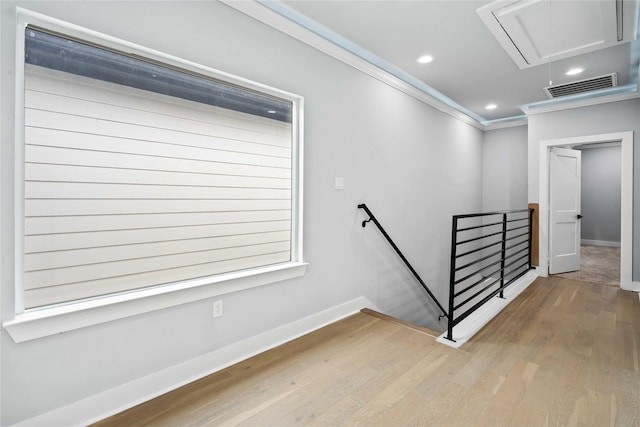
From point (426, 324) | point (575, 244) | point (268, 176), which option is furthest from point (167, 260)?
point (575, 244)

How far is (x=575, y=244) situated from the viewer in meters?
4.84

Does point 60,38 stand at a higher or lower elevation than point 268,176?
higher

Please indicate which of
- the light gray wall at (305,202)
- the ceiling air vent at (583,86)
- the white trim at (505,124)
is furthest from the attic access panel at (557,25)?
the white trim at (505,124)

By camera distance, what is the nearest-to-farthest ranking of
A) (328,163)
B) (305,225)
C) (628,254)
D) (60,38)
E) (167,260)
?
(60,38) < (167,260) < (305,225) < (328,163) < (628,254)

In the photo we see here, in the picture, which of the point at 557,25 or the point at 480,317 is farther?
the point at 480,317

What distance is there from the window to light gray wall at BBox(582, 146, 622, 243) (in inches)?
339

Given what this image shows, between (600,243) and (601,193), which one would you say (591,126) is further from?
(600,243)

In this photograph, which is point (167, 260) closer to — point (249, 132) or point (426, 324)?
point (249, 132)

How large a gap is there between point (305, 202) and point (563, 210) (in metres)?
4.44

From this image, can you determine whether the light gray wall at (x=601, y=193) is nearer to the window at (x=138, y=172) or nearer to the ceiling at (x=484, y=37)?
the ceiling at (x=484, y=37)

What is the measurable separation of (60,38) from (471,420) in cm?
282

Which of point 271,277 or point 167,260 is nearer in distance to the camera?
point 167,260

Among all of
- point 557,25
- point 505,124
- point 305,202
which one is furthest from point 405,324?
point 505,124

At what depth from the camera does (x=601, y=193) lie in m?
7.38
